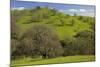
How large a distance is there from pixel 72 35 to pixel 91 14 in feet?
1.27

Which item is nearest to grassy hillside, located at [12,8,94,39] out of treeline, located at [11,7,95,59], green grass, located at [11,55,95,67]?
treeline, located at [11,7,95,59]

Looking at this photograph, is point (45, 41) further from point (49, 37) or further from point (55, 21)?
point (55, 21)

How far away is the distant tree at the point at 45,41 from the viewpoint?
2.44 meters

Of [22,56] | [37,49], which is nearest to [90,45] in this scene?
[37,49]

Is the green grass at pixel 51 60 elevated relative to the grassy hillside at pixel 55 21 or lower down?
lower down

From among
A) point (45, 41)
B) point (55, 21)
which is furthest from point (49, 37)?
point (55, 21)

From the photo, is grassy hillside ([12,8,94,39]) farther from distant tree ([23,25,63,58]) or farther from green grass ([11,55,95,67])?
green grass ([11,55,95,67])

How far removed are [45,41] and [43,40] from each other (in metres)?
0.03

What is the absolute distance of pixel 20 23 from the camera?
237 cm

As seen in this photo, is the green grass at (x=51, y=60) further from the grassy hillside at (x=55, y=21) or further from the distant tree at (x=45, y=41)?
the grassy hillside at (x=55, y=21)

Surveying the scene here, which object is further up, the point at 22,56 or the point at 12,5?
the point at 12,5

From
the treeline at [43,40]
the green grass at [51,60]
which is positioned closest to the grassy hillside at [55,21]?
the treeline at [43,40]

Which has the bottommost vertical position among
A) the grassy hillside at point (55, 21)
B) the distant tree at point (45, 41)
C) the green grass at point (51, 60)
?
the green grass at point (51, 60)

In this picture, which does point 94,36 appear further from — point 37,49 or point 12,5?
point 12,5
